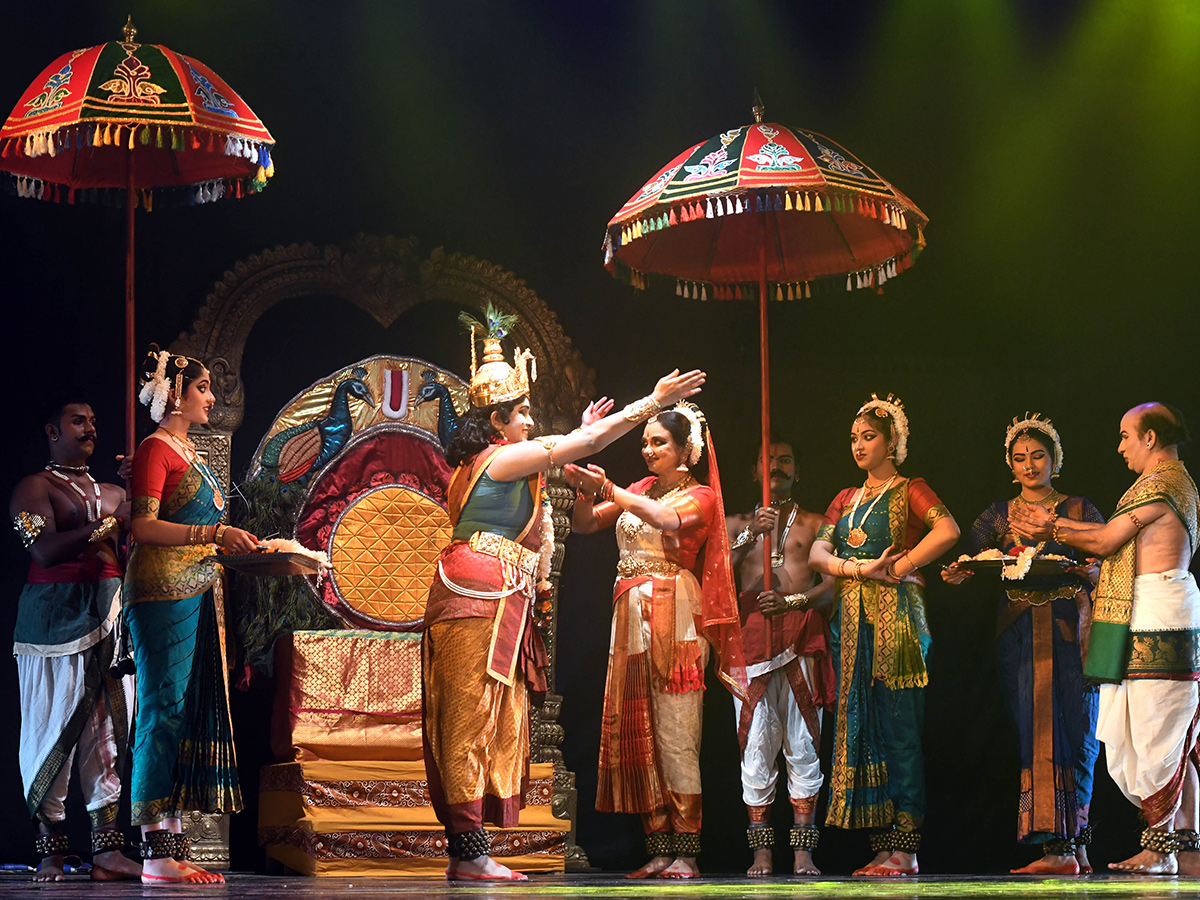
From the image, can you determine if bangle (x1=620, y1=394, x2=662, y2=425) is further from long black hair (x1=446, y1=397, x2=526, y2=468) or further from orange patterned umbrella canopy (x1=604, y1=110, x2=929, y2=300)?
orange patterned umbrella canopy (x1=604, y1=110, x2=929, y2=300)

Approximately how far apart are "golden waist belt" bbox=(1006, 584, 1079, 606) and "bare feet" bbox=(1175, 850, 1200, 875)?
3.57 ft

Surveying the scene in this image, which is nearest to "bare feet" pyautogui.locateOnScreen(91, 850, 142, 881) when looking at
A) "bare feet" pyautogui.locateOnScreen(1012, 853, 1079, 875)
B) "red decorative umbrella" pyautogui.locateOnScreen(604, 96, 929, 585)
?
"red decorative umbrella" pyautogui.locateOnScreen(604, 96, 929, 585)

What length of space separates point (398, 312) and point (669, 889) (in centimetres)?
335

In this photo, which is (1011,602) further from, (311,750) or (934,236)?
(311,750)

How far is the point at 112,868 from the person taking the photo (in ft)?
17.3

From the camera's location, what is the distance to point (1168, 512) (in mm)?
5605

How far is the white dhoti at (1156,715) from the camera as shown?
5445mm

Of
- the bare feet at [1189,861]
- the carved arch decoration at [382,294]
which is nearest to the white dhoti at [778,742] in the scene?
the bare feet at [1189,861]

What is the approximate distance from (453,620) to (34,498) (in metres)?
1.83

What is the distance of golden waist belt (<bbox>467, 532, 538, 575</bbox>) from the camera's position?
4816 mm

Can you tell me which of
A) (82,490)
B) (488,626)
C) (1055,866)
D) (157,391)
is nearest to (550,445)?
(488,626)

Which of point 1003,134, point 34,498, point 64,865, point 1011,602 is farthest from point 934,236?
point 64,865

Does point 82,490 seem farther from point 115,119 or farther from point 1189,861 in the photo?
point 1189,861

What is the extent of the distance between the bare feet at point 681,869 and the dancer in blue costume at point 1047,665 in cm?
130
